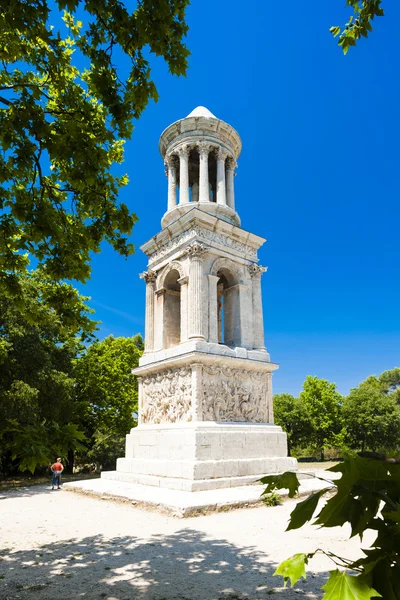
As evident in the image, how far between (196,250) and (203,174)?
463 centimetres

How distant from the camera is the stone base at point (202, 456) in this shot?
11938mm

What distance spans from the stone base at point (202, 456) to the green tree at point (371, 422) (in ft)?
71.1

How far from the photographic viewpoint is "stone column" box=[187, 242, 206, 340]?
46.8 ft

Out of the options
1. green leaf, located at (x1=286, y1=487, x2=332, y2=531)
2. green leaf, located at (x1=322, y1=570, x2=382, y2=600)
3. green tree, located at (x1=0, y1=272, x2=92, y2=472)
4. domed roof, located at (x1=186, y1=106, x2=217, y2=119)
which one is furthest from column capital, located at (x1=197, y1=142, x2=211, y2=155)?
green leaf, located at (x1=322, y1=570, x2=382, y2=600)

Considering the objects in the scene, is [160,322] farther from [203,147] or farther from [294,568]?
[294,568]

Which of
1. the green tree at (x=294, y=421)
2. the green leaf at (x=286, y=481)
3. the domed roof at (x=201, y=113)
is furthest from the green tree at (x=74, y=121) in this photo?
the green tree at (x=294, y=421)

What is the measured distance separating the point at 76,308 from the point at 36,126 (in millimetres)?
3070

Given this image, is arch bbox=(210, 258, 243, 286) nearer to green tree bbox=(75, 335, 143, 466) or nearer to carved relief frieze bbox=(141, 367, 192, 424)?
carved relief frieze bbox=(141, 367, 192, 424)

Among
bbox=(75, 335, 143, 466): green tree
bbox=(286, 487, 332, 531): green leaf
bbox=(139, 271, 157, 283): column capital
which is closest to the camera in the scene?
bbox=(286, 487, 332, 531): green leaf

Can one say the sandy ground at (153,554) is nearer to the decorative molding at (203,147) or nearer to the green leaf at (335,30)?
the green leaf at (335,30)

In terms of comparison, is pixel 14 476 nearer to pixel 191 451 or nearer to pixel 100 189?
pixel 191 451

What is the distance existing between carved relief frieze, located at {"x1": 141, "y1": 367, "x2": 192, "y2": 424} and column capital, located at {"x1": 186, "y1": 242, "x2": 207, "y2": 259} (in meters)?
4.19

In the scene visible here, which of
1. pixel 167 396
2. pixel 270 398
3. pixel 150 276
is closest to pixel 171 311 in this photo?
pixel 150 276

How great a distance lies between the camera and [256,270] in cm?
1684
